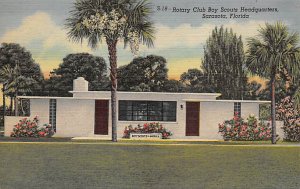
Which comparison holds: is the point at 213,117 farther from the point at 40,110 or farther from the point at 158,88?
the point at 40,110

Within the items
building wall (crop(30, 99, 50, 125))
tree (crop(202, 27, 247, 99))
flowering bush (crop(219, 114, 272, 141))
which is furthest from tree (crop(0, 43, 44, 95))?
flowering bush (crop(219, 114, 272, 141))

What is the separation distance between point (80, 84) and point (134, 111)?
3542mm

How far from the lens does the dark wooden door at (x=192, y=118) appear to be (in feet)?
47.1

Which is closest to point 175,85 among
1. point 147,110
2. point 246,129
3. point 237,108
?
point 237,108

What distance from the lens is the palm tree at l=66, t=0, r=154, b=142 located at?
11.9m

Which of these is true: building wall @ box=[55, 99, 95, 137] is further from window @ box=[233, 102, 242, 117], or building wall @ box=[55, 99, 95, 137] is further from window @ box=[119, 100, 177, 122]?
window @ box=[233, 102, 242, 117]

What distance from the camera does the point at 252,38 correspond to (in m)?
11.9

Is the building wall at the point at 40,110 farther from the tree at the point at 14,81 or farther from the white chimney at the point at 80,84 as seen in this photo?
the tree at the point at 14,81

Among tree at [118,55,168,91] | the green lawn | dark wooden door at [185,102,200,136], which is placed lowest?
the green lawn

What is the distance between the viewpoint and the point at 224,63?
1271cm

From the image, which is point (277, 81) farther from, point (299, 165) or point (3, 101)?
point (3, 101)

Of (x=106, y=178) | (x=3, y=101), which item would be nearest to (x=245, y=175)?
(x=106, y=178)

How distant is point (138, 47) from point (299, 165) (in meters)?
4.06

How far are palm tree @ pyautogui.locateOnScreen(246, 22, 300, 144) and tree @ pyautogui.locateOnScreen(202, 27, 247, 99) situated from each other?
225 mm
